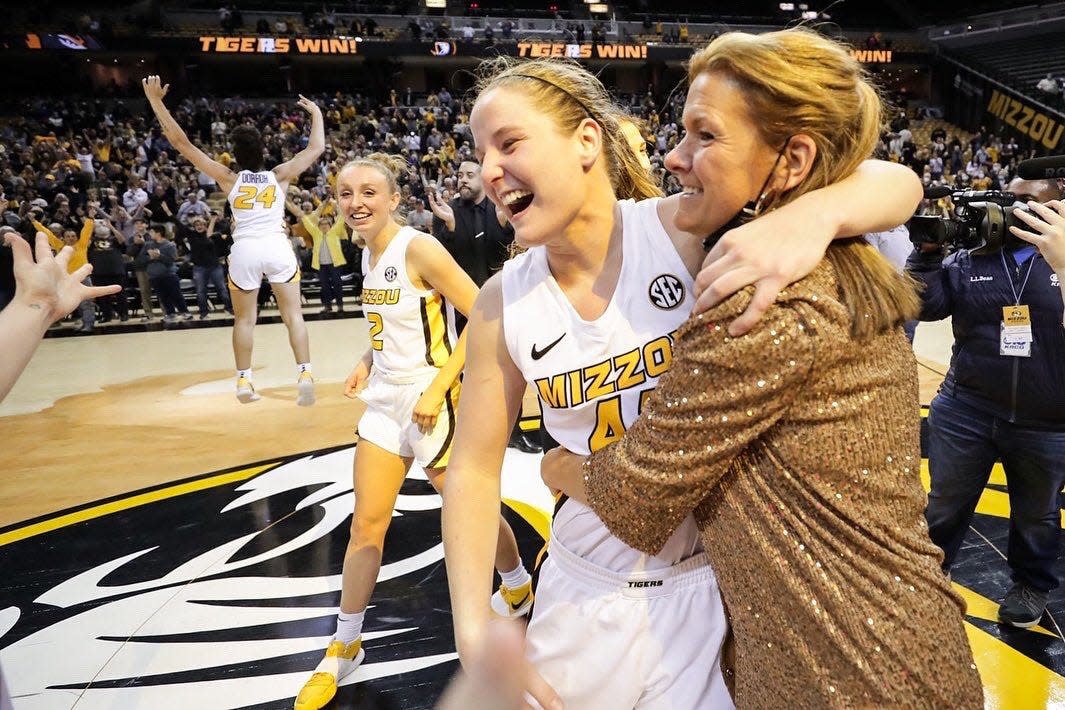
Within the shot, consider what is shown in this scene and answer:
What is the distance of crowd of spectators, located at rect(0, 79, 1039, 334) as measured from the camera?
438 inches

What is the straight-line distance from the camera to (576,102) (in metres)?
1.40

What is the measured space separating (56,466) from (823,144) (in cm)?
551

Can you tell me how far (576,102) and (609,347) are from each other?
1.65ft

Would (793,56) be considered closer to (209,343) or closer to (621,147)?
(621,147)

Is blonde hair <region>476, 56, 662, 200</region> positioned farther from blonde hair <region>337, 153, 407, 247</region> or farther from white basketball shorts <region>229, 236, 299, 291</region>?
white basketball shorts <region>229, 236, 299, 291</region>

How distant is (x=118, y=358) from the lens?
27.8 ft

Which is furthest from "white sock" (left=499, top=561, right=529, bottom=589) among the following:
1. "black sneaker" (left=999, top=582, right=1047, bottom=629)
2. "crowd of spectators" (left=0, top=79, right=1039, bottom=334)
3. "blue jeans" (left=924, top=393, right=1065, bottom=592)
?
"crowd of spectators" (left=0, top=79, right=1039, bottom=334)

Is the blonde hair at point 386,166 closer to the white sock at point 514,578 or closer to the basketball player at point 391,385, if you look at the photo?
the basketball player at point 391,385

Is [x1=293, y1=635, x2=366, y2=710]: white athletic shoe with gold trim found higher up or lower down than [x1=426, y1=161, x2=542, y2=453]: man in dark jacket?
lower down

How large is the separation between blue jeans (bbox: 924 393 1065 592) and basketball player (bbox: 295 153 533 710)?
1715 millimetres

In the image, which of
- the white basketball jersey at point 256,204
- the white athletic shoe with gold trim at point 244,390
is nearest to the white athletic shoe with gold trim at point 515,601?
the white athletic shoe with gold trim at point 244,390

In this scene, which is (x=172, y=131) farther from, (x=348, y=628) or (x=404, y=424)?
(x=348, y=628)

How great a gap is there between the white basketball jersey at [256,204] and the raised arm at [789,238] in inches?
223

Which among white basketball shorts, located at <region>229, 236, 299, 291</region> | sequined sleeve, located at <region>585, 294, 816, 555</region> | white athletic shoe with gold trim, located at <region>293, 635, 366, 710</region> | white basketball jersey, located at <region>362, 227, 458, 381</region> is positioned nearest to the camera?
sequined sleeve, located at <region>585, 294, 816, 555</region>
